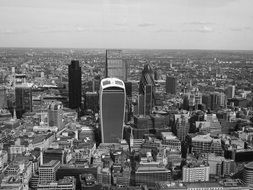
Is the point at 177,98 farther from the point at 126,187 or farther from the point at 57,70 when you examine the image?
the point at 126,187

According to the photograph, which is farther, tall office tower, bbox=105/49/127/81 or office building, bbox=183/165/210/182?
tall office tower, bbox=105/49/127/81

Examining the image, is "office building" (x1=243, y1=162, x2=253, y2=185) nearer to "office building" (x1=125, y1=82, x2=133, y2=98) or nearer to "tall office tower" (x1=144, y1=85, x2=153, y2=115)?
"tall office tower" (x1=144, y1=85, x2=153, y2=115)

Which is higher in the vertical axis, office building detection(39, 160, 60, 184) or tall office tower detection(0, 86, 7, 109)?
tall office tower detection(0, 86, 7, 109)

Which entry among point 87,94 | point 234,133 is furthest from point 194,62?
point 87,94

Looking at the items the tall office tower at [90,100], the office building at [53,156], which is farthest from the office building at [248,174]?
the tall office tower at [90,100]


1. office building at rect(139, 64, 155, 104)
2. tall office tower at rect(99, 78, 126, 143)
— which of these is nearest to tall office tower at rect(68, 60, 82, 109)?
office building at rect(139, 64, 155, 104)
